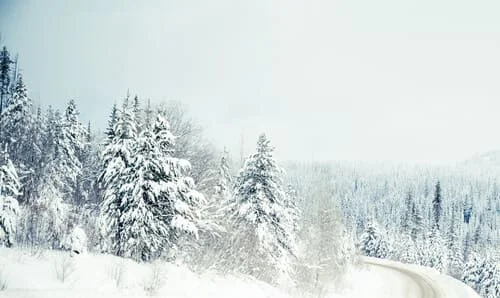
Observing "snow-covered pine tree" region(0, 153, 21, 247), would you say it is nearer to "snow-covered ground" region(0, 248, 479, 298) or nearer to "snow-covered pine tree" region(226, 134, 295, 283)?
"snow-covered ground" region(0, 248, 479, 298)

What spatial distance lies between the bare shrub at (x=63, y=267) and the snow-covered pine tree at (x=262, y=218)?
11.0 metres

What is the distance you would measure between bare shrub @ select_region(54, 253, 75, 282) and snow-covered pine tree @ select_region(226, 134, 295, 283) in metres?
11.0

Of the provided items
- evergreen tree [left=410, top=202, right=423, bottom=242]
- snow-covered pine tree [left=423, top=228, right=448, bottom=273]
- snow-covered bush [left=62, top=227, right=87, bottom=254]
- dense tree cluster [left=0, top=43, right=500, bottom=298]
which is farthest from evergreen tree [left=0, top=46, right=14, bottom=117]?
evergreen tree [left=410, top=202, right=423, bottom=242]

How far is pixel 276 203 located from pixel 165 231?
8.55 metres

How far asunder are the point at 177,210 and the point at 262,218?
282 inches

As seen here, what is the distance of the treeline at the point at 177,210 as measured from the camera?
51.3 ft

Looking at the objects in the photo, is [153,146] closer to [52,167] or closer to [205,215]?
[205,215]

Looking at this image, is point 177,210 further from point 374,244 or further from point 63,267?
point 374,244

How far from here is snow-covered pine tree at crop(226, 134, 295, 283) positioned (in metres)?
21.7

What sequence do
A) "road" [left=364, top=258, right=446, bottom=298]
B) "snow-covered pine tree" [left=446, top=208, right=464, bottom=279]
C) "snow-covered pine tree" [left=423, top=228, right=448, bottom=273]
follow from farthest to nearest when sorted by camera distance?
"snow-covered pine tree" [left=446, top=208, right=464, bottom=279] < "snow-covered pine tree" [left=423, top=228, right=448, bottom=273] < "road" [left=364, top=258, right=446, bottom=298]

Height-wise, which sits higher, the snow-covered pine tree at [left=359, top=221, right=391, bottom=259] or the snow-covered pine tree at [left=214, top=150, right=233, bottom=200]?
the snow-covered pine tree at [left=214, top=150, right=233, bottom=200]

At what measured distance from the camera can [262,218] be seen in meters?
22.5

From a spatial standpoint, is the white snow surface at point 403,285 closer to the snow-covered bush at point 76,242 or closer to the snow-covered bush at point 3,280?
the snow-covered bush at point 76,242

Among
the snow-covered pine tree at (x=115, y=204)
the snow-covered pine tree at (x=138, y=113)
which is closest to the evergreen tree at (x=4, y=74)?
the snow-covered pine tree at (x=138, y=113)
